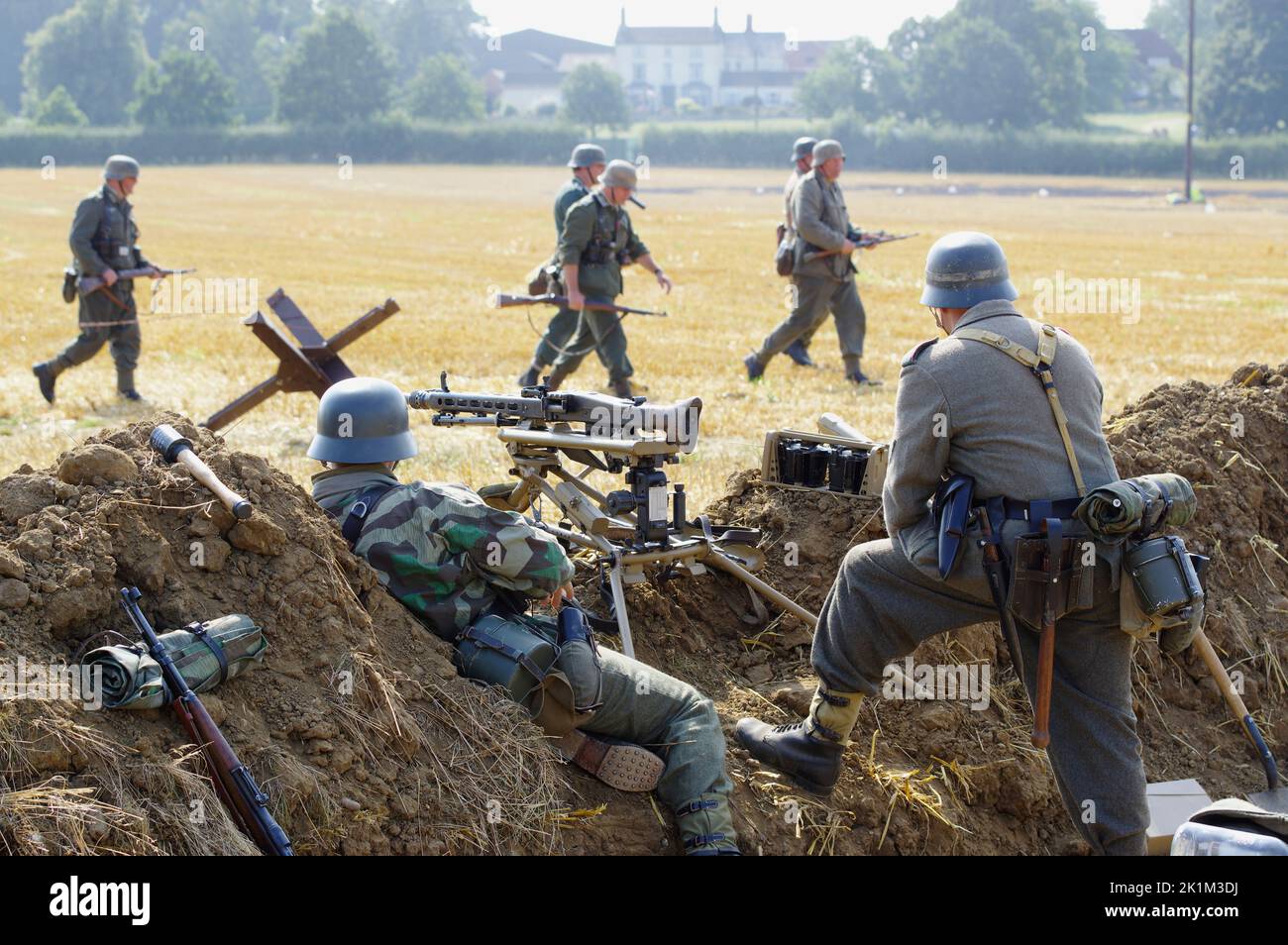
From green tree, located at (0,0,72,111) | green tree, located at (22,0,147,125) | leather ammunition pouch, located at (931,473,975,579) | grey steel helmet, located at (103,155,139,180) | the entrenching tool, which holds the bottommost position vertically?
the entrenching tool

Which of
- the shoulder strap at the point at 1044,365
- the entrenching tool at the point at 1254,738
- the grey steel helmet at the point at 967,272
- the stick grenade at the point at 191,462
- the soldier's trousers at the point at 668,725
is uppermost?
the grey steel helmet at the point at 967,272

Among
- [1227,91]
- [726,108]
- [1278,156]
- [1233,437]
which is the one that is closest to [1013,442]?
[1233,437]

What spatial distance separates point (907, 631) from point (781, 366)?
11.2 metres

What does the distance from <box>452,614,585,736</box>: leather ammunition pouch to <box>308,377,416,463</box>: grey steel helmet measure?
735 millimetres

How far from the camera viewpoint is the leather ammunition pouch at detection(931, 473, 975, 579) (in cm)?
520

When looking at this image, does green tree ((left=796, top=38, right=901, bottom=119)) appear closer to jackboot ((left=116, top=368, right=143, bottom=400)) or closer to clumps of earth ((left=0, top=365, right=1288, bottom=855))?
jackboot ((left=116, top=368, right=143, bottom=400))

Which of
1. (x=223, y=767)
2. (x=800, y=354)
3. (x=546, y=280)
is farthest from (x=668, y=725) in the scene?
(x=800, y=354)

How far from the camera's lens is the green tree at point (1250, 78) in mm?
78438

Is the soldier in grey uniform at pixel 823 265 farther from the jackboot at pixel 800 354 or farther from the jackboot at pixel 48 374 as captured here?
the jackboot at pixel 48 374

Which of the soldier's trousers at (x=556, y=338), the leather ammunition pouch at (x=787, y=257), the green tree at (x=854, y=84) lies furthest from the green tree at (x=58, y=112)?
the soldier's trousers at (x=556, y=338)

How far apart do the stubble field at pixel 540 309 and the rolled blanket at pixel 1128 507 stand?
0.54m

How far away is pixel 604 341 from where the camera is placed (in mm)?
13289

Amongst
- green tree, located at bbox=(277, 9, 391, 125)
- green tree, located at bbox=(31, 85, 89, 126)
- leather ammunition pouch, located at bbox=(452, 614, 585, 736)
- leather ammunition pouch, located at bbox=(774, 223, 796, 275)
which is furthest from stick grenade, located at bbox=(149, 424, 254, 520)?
green tree, located at bbox=(31, 85, 89, 126)
